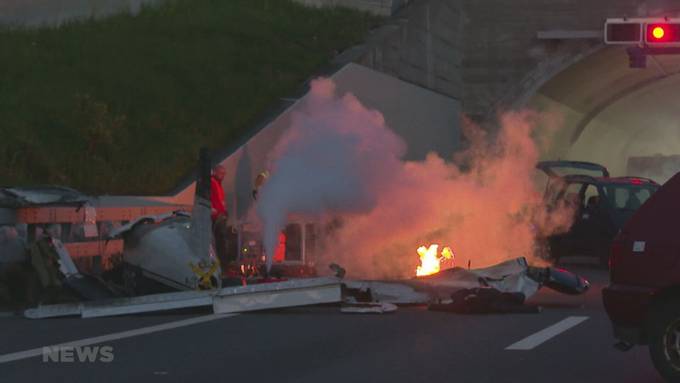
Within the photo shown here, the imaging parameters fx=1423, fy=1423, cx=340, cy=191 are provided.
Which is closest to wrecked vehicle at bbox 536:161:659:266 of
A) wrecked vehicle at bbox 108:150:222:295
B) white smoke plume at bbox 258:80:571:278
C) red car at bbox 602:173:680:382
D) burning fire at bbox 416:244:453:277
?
white smoke plume at bbox 258:80:571:278

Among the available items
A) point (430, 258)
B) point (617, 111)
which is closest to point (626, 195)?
point (430, 258)

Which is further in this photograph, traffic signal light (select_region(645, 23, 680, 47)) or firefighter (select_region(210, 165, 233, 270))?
traffic signal light (select_region(645, 23, 680, 47))

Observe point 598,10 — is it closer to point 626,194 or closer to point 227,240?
point 626,194

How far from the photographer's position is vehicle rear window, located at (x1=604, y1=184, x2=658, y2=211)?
26.8 metres

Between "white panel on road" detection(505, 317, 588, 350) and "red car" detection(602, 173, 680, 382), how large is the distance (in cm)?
229

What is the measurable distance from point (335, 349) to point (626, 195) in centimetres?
1580

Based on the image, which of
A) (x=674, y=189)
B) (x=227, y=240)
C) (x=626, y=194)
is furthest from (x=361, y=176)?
(x=674, y=189)

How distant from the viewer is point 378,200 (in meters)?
21.1

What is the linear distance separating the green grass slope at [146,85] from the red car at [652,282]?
1370cm

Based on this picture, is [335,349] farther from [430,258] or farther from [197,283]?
[430,258]

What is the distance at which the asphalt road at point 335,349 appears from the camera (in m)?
11.2

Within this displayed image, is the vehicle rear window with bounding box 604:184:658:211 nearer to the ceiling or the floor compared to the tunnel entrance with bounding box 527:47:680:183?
nearer to the floor

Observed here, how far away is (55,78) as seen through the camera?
28.2 meters

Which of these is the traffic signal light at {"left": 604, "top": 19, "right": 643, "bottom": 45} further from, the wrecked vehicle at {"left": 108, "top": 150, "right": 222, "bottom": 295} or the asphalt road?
the wrecked vehicle at {"left": 108, "top": 150, "right": 222, "bottom": 295}
